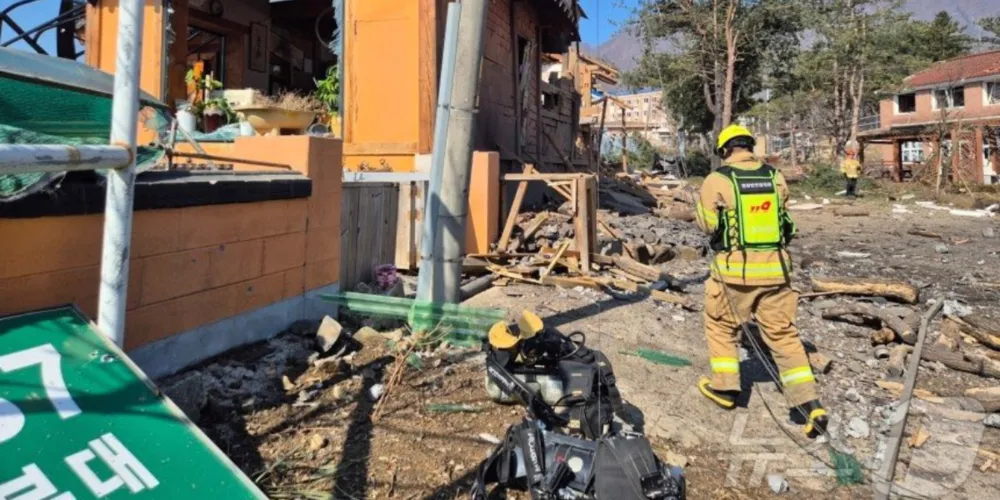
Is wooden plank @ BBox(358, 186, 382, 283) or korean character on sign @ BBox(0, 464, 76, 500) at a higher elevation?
wooden plank @ BBox(358, 186, 382, 283)

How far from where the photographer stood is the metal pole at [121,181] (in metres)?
2.28

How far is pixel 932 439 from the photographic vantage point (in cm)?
384

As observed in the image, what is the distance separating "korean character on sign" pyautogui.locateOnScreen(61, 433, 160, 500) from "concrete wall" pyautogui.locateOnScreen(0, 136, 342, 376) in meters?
0.95

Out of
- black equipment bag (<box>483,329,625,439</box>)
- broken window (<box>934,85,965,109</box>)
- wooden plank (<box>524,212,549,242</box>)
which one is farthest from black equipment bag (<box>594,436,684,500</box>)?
broken window (<box>934,85,965,109</box>)

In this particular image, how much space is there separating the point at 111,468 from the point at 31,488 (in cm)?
22

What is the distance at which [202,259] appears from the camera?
3617 millimetres

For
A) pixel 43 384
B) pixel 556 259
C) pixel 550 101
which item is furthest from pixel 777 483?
pixel 550 101

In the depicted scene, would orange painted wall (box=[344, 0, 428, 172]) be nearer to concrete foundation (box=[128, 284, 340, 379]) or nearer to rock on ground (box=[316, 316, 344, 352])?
concrete foundation (box=[128, 284, 340, 379])

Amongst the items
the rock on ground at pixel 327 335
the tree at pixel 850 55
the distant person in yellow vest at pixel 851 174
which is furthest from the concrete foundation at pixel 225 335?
the tree at pixel 850 55

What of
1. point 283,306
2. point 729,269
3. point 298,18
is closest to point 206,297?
point 283,306

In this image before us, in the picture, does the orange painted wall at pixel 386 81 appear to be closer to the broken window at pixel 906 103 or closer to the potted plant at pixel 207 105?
the potted plant at pixel 207 105

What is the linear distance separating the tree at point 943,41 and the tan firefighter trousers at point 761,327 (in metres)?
51.3

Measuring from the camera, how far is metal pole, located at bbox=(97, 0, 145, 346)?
2.28m

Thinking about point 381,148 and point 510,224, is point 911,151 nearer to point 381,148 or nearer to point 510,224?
point 510,224
